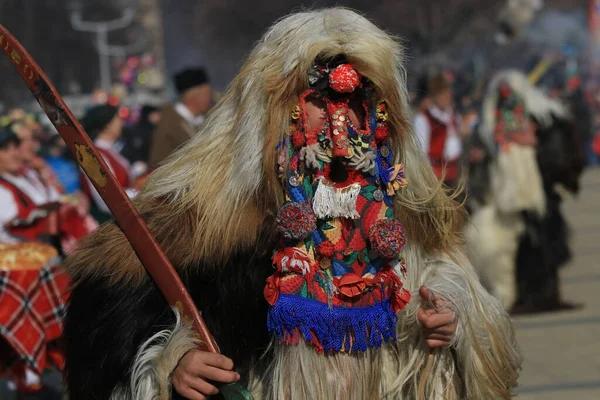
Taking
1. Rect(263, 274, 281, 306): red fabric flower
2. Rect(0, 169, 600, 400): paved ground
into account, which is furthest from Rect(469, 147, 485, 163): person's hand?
Rect(263, 274, 281, 306): red fabric flower

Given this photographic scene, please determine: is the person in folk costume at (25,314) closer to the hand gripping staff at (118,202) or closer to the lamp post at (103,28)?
the hand gripping staff at (118,202)

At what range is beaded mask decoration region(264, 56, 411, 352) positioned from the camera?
222 cm

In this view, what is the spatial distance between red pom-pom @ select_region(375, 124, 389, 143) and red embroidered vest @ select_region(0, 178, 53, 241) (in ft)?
11.2

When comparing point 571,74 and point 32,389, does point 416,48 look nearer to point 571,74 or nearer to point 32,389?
point 571,74

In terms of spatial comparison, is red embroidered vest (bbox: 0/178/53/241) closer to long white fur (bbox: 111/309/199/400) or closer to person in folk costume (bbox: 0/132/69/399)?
person in folk costume (bbox: 0/132/69/399)

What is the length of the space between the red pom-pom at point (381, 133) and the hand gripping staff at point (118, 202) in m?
0.61

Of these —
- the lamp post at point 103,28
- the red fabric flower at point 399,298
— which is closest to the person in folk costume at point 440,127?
the red fabric flower at point 399,298

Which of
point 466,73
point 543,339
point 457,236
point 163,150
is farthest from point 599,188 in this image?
point 457,236

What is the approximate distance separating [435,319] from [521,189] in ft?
14.7

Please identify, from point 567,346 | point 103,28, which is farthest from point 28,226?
point 103,28

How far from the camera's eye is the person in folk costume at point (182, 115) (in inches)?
238

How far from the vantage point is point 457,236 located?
2.59 meters

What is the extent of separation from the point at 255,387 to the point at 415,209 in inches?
24.3

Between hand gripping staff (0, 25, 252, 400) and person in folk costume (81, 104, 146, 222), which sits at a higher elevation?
hand gripping staff (0, 25, 252, 400)
